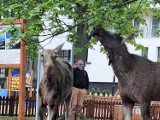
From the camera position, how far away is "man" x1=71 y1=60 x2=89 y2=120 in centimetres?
1711

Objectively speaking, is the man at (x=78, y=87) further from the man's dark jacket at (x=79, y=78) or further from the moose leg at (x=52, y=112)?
the moose leg at (x=52, y=112)

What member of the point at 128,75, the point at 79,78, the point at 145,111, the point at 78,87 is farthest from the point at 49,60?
the point at 78,87

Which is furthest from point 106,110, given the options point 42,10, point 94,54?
point 94,54

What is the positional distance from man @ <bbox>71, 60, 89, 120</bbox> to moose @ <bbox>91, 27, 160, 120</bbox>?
6.58 metres

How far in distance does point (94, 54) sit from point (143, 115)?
3720 cm

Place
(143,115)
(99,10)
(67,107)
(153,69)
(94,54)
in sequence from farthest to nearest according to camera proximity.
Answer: (94,54)
(67,107)
(99,10)
(153,69)
(143,115)

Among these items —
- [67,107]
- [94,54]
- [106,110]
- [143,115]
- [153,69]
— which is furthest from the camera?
[94,54]

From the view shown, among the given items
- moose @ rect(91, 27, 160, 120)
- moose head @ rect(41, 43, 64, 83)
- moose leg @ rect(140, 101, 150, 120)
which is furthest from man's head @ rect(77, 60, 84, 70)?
moose leg @ rect(140, 101, 150, 120)

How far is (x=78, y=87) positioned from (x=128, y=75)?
23.8 feet

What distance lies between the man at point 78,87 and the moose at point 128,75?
658cm

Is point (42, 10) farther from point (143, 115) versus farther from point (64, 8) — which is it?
point (143, 115)

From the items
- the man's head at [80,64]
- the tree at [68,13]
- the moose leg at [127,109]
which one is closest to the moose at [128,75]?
the moose leg at [127,109]

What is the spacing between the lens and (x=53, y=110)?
13008 mm

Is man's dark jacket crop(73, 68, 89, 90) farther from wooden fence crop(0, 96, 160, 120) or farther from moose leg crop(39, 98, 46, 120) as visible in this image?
moose leg crop(39, 98, 46, 120)
